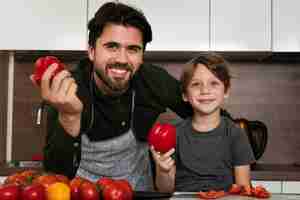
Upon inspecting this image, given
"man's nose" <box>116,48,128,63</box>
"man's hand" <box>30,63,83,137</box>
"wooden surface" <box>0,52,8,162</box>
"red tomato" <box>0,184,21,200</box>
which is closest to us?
"red tomato" <box>0,184,21,200</box>

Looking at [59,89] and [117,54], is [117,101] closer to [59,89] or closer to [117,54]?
[117,54]

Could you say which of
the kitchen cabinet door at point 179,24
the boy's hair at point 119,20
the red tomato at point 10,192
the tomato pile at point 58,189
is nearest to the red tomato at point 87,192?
the tomato pile at point 58,189

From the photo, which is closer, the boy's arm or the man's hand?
the man's hand

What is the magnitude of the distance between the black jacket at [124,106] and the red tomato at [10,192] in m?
0.41

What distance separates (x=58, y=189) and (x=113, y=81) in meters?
0.58

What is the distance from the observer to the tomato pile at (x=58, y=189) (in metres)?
1.00

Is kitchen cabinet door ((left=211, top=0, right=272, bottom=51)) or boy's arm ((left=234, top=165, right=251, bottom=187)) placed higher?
kitchen cabinet door ((left=211, top=0, right=272, bottom=51))

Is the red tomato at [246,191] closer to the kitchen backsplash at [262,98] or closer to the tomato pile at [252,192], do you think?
the tomato pile at [252,192]

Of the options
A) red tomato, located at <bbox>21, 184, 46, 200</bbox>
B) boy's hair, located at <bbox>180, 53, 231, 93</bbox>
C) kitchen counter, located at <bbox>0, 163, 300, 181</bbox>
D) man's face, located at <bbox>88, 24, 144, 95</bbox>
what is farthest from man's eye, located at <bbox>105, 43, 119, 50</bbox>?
kitchen counter, located at <bbox>0, 163, 300, 181</bbox>

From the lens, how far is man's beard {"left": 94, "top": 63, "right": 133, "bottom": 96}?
1.53 m

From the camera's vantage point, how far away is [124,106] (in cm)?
169

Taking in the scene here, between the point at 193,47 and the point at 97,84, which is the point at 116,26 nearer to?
the point at 97,84

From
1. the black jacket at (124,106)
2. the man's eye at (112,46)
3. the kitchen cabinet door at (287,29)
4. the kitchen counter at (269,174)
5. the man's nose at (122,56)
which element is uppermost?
the kitchen cabinet door at (287,29)

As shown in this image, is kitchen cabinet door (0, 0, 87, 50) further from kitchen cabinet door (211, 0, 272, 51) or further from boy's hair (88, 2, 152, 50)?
boy's hair (88, 2, 152, 50)
